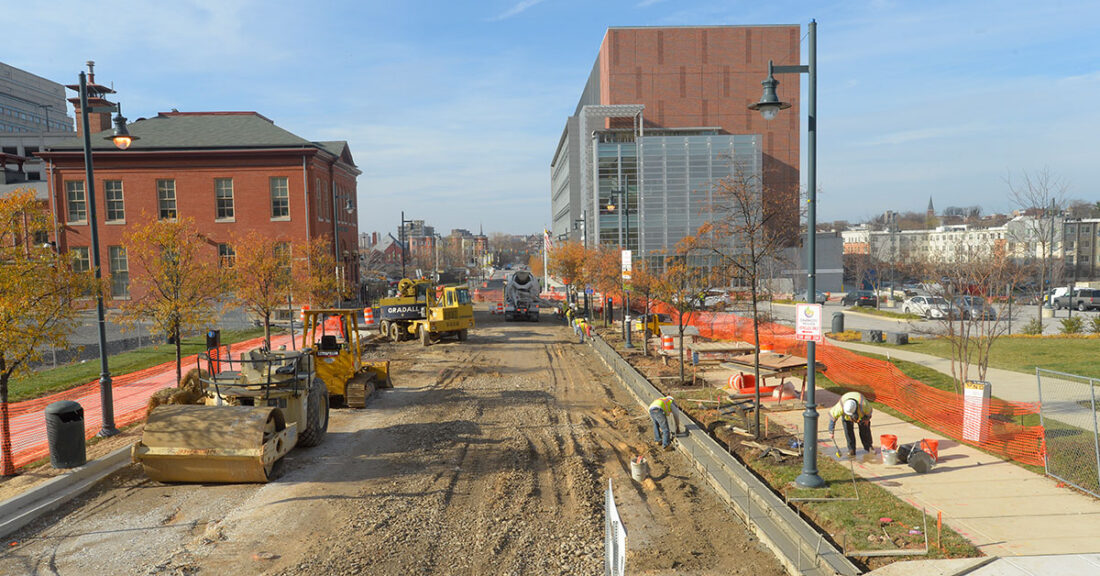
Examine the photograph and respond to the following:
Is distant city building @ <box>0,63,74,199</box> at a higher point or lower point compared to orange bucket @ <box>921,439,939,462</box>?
higher

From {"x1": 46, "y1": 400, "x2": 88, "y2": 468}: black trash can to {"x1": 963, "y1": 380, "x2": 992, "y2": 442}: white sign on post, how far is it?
14.5 metres

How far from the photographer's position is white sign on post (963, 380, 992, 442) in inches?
434

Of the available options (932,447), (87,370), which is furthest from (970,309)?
(87,370)

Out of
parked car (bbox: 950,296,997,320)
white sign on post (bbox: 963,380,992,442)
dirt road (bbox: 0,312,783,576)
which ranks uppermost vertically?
parked car (bbox: 950,296,997,320)

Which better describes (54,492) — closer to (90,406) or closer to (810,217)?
(90,406)

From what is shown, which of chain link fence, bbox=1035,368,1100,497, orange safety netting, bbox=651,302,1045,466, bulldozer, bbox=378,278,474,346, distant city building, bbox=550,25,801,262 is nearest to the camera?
chain link fence, bbox=1035,368,1100,497

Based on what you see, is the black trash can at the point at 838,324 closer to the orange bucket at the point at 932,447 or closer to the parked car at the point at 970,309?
the parked car at the point at 970,309

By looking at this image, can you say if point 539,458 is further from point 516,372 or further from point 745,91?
point 745,91

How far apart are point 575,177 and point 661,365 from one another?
5720cm

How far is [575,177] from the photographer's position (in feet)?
250

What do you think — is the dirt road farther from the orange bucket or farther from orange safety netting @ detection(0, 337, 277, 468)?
the orange bucket

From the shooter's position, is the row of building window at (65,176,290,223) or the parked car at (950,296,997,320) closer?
the parked car at (950,296,997,320)

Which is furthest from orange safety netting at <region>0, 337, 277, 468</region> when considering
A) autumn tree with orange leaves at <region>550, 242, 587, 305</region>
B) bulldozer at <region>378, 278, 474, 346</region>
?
autumn tree with orange leaves at <region>550, 242, 587, 305</region>

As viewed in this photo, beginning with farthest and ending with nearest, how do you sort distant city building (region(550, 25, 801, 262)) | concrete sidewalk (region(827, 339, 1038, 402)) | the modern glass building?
distant city building (region(550, 25, 801, 262)) < the modern glass building < concrete sidewalk (region(827, 339, 1038, 402))
